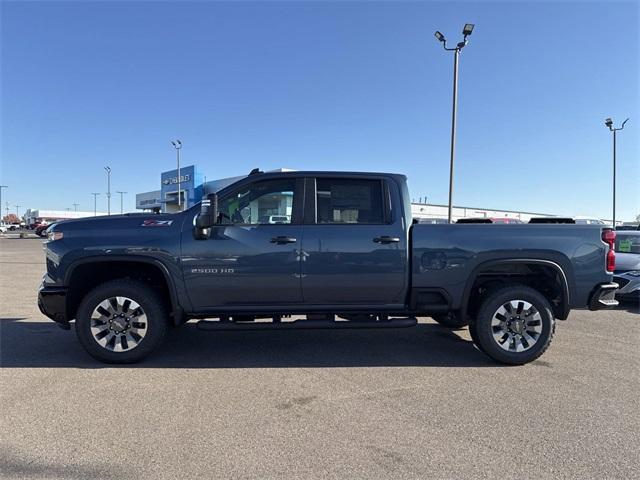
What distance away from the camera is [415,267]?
4.75 meters

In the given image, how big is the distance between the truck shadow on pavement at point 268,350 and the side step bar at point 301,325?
417 millimetres

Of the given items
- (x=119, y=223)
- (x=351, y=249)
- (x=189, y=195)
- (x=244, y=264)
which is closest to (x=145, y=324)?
(x=119, y=223)

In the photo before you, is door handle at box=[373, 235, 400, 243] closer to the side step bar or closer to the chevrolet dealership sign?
the side step bar

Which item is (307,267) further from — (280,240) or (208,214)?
(208,214)

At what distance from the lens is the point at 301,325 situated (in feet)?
15.3

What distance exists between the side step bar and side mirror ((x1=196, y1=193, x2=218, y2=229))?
41.8 inches

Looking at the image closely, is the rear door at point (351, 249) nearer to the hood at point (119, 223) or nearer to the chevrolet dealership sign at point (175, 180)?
the hood at point (119, 223)

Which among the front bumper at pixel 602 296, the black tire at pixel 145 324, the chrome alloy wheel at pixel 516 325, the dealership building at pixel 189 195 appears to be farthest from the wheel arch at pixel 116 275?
the dealership building at pixel 189 195

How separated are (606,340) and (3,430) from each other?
6860 millimetres

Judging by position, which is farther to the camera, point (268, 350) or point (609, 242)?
point (268, 350)

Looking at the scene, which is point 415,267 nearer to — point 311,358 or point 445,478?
point 311,358

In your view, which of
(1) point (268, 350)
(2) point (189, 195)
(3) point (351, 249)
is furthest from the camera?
(2) point (189, 195)

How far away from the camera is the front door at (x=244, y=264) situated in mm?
4609

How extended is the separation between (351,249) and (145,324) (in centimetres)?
236
